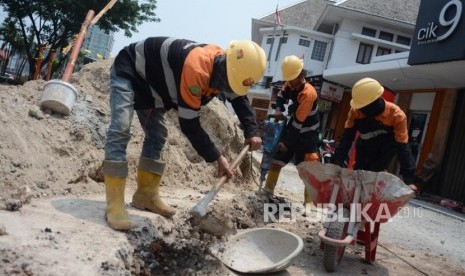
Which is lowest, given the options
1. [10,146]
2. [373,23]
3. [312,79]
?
[10,146]

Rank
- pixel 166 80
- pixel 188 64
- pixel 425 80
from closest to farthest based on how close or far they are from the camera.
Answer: pixel 188 64, pixel 166 80, pixel 425 80

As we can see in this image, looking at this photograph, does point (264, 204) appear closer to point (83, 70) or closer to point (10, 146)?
point (10, 146)

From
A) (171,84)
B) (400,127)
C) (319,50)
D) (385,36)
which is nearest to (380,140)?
(400,127)

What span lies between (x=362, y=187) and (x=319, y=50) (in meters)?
26.6

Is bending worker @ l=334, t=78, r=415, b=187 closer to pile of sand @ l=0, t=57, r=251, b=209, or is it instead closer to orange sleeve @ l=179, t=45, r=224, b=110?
orange sleeve @ l=179, t=45, r=224, b=110

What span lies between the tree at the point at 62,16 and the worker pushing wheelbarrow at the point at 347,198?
15913 millimetres

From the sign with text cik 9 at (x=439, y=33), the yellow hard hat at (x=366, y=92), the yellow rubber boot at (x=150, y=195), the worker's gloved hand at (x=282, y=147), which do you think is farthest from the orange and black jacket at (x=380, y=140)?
the sign with text cik 9 at (x=439, y=33)

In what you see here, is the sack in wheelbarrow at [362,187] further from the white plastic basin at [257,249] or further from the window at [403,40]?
the window at [403,40]

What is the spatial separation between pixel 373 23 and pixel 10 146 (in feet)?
81.0

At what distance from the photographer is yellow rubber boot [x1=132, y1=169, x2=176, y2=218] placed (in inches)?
144

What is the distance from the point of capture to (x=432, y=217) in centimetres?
795

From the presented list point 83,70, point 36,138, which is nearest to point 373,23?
point 83,70

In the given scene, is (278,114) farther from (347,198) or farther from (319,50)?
(319,50)

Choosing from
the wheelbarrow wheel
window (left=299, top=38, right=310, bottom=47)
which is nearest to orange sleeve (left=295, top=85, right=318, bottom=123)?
the wheelbarrow wheel
